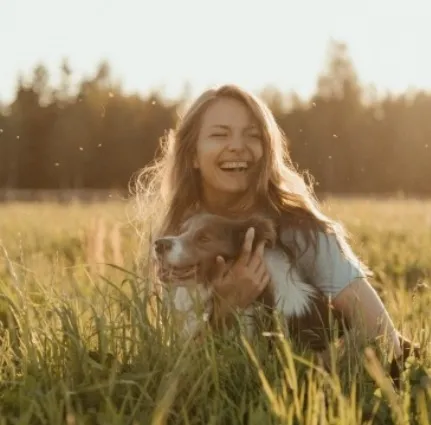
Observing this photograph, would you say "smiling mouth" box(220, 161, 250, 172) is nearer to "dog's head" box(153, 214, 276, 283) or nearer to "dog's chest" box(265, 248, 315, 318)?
"dog's head" box(153, 214, 276, 283)

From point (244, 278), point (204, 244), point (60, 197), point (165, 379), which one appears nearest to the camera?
point (165, 379)

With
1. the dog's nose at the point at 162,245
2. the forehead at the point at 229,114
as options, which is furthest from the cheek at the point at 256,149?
the dog's nose at the point at 162,245

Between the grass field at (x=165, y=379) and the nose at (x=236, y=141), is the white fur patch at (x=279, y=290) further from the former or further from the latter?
the nose at (x=236, y=141)

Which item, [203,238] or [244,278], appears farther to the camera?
[203,238]

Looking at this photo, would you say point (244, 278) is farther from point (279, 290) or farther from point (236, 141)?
point (236, 141)

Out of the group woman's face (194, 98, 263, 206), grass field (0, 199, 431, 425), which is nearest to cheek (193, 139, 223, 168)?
woman's face (194, 98, 263, 206)

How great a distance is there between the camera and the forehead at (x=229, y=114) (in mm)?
4652

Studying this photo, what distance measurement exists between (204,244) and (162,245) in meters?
0.20

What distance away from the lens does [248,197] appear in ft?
15.4

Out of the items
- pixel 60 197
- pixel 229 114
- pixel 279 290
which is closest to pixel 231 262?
pixel 279 290

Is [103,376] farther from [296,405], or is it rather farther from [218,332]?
[296,405]

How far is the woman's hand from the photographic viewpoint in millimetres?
4027

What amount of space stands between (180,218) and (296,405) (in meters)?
2.12

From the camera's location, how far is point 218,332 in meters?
3.79
